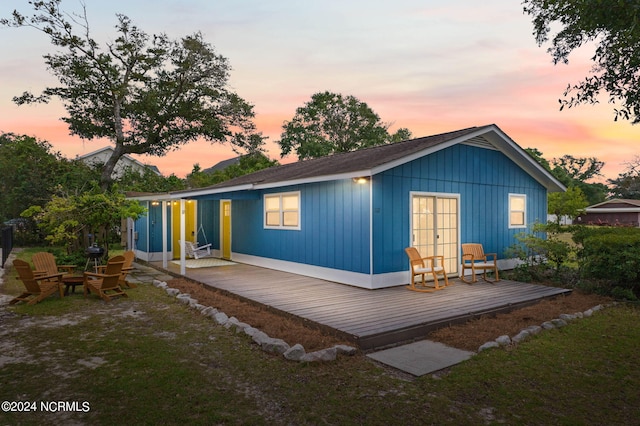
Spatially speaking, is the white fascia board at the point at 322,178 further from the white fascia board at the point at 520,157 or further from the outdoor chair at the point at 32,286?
the outdoor chair at the point at 32,286

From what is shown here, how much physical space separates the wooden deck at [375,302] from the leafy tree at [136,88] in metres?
11.7

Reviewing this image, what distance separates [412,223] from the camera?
8695 millimetres

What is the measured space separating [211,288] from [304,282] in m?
2.02

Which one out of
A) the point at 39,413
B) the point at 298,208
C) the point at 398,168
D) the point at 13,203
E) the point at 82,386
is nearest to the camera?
the point at 39,413

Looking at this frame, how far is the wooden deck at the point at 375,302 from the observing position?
212 inches


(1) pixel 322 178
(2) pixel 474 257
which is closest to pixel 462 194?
(2) pixel 474 257

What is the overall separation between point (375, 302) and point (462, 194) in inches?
169

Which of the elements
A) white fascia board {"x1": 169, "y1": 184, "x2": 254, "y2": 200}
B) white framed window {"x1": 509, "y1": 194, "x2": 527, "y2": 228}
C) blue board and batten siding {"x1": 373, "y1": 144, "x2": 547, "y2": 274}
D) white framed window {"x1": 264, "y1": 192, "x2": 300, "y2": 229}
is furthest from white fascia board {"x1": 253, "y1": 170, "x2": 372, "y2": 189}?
white framed window {"x1": 509, "y1": 194, "x2": 527, "y2": 228}

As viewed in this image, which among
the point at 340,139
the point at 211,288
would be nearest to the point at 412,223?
the point at 211,288

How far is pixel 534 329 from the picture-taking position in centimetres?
558

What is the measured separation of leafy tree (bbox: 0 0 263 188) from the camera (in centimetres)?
1697

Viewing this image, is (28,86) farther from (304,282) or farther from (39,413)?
(39,413)

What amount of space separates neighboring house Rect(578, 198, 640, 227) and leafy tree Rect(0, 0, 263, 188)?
33446 millimetres

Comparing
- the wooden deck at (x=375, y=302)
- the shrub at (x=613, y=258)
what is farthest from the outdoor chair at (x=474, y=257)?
the shrub at (x=613, y=258)
